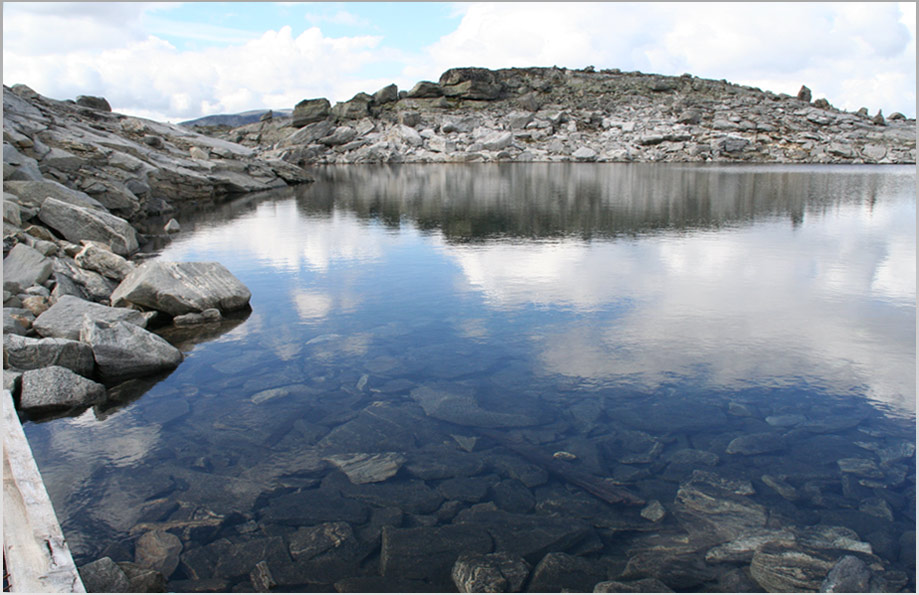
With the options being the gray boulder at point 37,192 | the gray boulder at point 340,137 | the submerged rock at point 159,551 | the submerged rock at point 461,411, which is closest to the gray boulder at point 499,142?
the gray boulder at point 340,137

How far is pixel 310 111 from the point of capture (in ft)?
321

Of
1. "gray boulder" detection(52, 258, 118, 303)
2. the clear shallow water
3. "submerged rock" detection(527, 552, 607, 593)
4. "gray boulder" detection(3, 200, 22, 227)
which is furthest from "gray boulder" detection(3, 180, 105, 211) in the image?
"submerged rock" detection(527, 552, 607, 593)

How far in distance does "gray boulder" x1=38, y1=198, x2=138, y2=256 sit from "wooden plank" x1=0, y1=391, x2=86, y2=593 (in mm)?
14353

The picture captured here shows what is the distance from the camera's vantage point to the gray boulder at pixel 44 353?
385 inches

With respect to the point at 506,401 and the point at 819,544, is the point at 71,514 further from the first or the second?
the point at 819,544

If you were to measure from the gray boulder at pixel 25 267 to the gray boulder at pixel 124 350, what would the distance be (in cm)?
360

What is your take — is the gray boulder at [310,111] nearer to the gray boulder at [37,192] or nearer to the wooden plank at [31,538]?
the gray boulder at [37,192]

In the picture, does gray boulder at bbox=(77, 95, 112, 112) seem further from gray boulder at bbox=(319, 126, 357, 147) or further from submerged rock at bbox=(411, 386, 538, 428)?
submerged rock at bbox=(411, 386, 538, 428)

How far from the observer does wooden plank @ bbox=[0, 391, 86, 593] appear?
486 cm

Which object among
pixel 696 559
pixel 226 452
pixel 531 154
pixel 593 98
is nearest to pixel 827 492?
pixel 696 559

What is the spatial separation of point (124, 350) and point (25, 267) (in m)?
5.41

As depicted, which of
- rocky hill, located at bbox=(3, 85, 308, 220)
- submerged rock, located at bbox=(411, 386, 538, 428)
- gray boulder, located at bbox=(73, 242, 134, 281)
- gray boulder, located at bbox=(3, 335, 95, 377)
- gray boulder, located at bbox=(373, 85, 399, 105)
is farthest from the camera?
gray boulder, located at bbox=(373, 85, 399, 105)

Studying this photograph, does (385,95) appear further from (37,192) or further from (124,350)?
(124,350)

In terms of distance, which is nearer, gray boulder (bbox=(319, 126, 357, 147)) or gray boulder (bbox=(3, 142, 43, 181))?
gray boulder (bbox=(3, 142, 43, 181))
